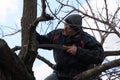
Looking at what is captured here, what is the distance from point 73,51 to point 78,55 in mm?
86

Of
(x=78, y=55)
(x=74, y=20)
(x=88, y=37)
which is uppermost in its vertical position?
(x=74, y=20)

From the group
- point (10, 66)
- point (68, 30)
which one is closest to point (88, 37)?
point (68, 30)

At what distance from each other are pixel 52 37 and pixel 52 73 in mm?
446

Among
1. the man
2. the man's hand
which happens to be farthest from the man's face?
the man's hand

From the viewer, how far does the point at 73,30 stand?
4695 millimetres

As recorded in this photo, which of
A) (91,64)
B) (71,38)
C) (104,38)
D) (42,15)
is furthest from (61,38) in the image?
(104,38)

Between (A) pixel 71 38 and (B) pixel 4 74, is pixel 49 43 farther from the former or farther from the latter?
(B) pixel 4 74

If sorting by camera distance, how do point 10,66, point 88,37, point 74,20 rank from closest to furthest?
point 10,66, point 88,37, point 74,20

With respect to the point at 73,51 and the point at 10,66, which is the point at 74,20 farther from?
the point at 10,66

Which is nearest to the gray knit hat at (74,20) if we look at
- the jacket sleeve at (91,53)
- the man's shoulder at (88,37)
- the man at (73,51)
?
the man at (73,51)

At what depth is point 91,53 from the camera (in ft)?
14.2

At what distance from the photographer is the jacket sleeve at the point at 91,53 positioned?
4301 millimetres

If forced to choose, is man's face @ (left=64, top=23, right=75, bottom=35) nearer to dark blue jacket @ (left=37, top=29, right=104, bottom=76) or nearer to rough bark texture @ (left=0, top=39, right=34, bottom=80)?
dark blue jacket @ (left=37, top=29, right=104, bottom=76)

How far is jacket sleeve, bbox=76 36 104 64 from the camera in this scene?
14.1 feet
